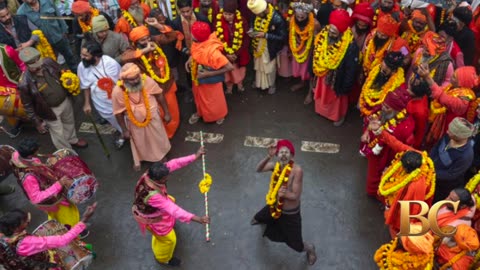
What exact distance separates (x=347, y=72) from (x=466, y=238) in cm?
332

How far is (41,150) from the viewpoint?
7.28 metres

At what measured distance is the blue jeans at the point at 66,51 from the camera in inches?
318

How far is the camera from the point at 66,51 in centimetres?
823

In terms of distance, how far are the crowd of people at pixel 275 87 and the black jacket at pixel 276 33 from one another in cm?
3

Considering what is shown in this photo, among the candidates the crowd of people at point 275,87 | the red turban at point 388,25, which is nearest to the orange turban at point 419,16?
the crowd of people at point 275,87

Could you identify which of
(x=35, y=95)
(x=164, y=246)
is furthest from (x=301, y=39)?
(x=35, y=95)

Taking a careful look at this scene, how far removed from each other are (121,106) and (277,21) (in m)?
2.87

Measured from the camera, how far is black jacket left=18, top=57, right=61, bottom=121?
5.81 meters

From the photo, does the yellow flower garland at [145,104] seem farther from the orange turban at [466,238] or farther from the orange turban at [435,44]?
the orange turban at [466,238]

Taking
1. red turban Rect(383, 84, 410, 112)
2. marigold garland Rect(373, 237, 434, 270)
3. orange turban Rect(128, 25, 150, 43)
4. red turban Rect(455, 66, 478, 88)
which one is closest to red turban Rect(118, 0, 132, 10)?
orange turban Rect(128, 25, 150, 43)

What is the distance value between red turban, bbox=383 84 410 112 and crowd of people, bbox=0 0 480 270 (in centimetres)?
1

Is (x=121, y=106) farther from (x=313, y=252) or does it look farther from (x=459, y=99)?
(x=459, y=99)

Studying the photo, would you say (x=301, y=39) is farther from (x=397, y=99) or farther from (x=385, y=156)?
(x=385, y=156)

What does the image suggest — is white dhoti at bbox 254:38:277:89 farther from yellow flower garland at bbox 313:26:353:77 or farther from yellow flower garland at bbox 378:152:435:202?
yellow flower garland at bbox 378:152:435:202
